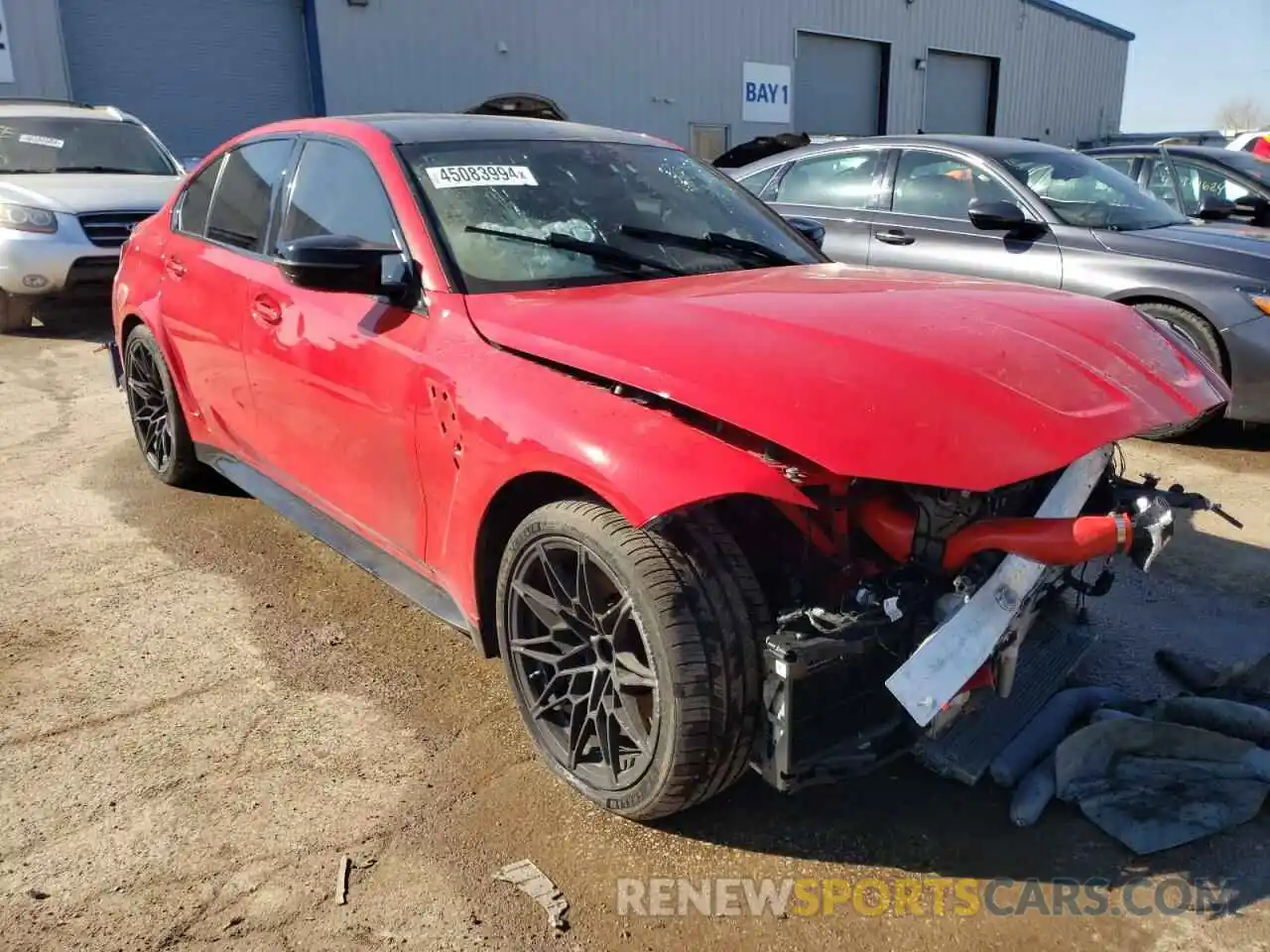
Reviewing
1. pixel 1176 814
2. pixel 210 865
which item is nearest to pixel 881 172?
pixel 1176 814

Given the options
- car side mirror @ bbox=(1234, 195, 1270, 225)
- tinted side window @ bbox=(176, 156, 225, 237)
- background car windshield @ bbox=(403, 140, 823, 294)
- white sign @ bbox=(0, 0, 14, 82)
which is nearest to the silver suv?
white sign @ bbox=(0, 0, 14, 82)

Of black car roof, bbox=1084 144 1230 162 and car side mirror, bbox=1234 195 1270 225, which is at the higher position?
black car roof, bbox=1084 144 1230 162

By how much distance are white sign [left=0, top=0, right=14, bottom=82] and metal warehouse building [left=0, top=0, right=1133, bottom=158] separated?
0.02 m

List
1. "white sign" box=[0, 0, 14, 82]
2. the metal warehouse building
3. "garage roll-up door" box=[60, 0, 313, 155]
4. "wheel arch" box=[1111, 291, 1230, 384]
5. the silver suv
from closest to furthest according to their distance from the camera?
1. "wheel arch" box=[1111, 291, 1230, 384]
2. the silver suv
3. "white sign" box=[0, 0, 14, 82]
4. "garage roll-up door" box=[60, 0, 313, 155]
5. the metal warehouse building

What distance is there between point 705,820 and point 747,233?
6.55ft

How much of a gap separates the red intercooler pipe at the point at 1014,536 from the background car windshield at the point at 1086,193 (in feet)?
14.2

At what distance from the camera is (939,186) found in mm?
6332

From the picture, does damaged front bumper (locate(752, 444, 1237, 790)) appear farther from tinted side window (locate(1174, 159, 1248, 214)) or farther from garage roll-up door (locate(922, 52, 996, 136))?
garage roll-up door (locate(922, 52, 996, 136))

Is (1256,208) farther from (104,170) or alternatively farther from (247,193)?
(104,170)

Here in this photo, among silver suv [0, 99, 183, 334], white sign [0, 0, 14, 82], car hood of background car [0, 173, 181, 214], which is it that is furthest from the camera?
white sign [0, 0, 14, 82]

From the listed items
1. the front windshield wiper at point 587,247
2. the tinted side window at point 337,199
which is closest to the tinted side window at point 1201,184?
the front windshield wiper at point 587,247

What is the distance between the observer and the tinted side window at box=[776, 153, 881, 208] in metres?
6.68

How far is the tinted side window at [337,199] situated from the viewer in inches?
123

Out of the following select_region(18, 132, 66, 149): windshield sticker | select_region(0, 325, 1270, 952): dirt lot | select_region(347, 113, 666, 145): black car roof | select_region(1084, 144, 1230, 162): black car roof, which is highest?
select_region(18, 132, 66, 149): windshield sticker
